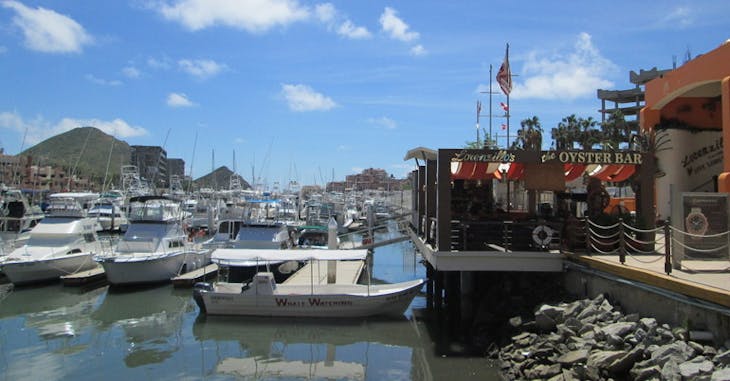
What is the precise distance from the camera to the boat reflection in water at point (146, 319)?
630 inches

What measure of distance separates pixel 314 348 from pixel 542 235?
762 cm

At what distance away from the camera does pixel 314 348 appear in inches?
645

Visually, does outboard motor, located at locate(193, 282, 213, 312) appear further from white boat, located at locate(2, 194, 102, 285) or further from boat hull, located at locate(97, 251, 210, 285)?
white boat, located at locate(2, 194, 102, 285)

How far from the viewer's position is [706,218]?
1198 cm

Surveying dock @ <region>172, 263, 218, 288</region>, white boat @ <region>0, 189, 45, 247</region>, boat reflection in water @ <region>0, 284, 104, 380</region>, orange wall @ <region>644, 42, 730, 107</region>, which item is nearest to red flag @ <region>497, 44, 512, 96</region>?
orange wall @ <region>644, 42, 730, 107</region>

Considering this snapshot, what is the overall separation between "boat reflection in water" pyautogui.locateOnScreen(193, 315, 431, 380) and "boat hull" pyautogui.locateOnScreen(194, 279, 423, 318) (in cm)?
30

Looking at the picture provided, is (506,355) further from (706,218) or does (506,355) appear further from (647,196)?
(647,196)

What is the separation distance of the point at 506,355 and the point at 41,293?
69.4ft

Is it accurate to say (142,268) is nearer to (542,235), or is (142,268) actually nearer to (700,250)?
(542,235)

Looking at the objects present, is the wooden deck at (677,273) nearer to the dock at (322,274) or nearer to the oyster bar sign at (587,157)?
the oyster bar sign at (587,157)

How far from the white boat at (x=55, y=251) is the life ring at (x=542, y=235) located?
22441 millimetres

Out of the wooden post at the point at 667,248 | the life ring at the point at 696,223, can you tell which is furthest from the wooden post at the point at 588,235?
the wooden post at the point at 667,248

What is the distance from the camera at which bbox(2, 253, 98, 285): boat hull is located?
965 inches

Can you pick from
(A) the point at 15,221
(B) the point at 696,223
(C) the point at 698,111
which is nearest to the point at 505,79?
(C) the point at 698,111
